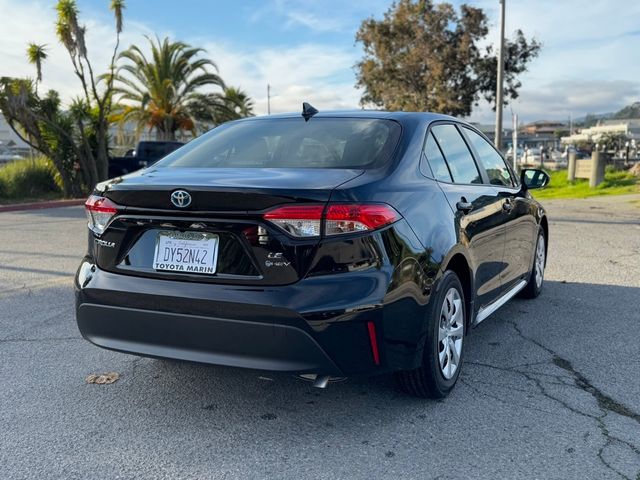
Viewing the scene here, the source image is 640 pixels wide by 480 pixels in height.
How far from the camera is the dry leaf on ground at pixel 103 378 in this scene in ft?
12.5

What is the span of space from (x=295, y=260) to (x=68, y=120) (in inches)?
721

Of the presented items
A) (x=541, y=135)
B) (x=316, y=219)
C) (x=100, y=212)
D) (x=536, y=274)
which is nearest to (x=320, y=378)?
(x=316, y=219)

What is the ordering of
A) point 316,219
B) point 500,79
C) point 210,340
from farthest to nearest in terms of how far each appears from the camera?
point 500,79 → point 210,340 → point 316,219

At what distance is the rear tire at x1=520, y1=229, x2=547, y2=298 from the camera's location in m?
5.68

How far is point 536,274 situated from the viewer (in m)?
5.73

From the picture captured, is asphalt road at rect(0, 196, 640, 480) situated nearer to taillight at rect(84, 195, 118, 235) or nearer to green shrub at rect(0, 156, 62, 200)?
taillight at rect(84, 195, 118, 235)

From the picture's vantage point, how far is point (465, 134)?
4.55 m

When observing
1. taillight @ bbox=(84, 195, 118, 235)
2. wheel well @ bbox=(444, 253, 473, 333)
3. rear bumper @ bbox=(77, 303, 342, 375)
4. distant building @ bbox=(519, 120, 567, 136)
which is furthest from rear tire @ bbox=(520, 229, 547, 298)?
distant building @ bbox=(519, 120, 567, 136)

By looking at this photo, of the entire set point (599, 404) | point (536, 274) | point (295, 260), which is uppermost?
point (295, 260)

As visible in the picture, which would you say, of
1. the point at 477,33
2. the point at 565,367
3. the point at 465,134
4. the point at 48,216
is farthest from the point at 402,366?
the point at 477,33

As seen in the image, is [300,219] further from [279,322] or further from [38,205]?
[38,205]

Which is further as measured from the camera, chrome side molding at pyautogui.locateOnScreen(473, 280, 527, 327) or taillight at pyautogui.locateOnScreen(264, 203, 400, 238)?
chrome side molding at pyautogui.locateOnScreen(473, 280, 527, 327)

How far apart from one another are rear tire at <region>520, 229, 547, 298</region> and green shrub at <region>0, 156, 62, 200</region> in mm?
16219

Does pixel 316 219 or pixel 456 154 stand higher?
pixel 456 154
